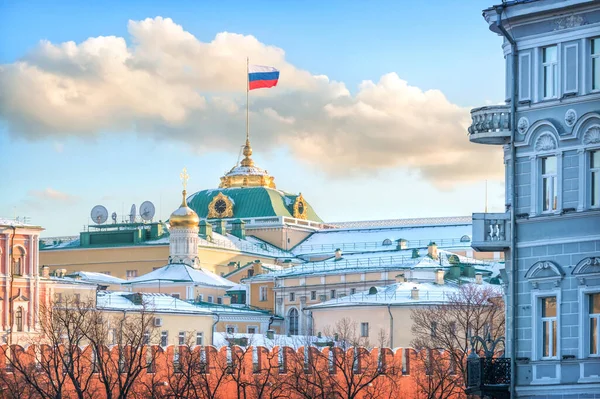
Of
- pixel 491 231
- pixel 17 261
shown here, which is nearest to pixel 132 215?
pixel 17 261

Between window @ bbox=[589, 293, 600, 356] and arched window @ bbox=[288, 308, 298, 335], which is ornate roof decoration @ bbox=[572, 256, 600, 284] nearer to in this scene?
window @ bbox=[589, 293, 600, 356]

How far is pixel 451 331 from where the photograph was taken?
338 ft

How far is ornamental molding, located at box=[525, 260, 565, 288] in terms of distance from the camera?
48.6m

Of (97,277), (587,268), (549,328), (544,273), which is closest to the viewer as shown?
(587,268)

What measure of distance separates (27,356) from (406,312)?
36888 mm

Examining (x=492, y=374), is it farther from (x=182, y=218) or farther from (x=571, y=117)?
(x=182, y=218)

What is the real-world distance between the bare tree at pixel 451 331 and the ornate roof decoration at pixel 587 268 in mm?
26498

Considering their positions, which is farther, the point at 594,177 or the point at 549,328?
the point at 549,328

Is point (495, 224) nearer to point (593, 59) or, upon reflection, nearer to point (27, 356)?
point (593, 59)

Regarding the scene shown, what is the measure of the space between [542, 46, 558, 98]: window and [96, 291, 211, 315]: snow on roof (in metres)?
87.3

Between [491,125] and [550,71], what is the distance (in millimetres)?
1819

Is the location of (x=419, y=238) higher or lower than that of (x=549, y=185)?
higher

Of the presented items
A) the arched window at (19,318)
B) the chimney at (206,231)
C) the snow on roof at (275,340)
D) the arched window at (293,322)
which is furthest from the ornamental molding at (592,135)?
the chimney at (206,231)

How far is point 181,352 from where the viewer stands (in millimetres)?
98375
